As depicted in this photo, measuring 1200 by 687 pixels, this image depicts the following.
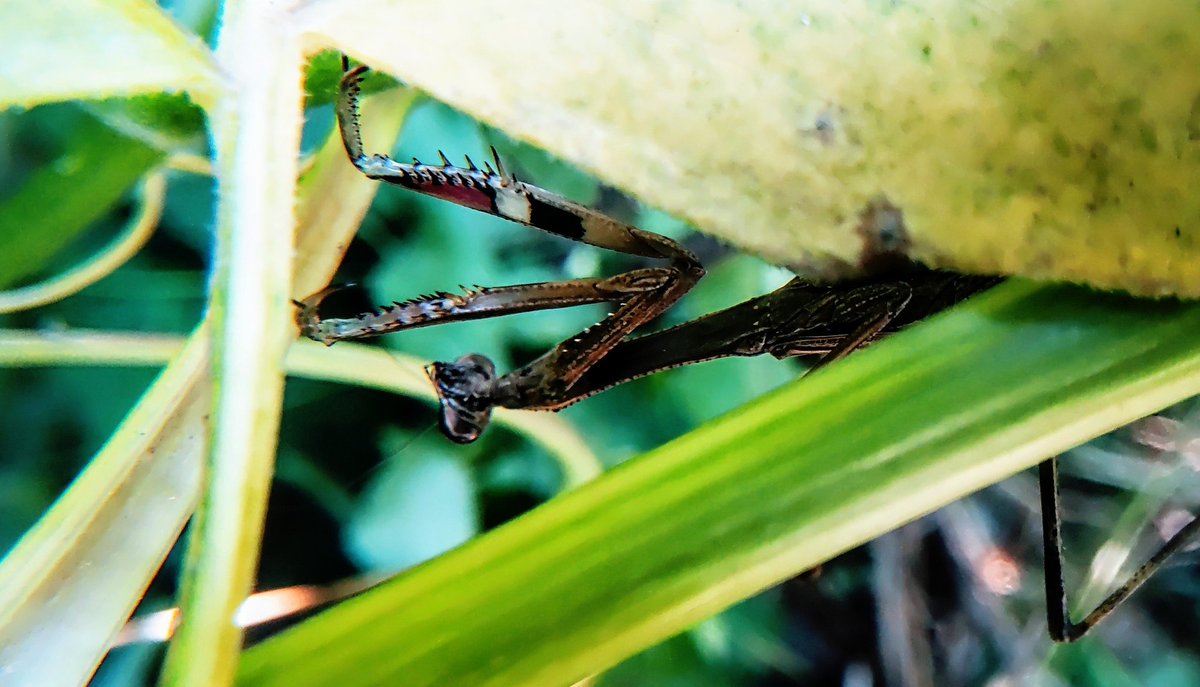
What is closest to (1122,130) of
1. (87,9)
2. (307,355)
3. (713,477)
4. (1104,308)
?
(1104,308)

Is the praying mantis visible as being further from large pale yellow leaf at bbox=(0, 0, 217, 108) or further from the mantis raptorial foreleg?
large pale yellow leaf at bbox=(0, 0, 217, 108)


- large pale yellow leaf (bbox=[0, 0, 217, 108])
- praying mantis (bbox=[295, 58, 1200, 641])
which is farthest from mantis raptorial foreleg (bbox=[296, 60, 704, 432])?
large pale yellow leaf (bbox=[0, 0, 217, 108])

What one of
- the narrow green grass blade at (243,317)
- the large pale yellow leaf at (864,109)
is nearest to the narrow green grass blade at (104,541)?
the narrow green grass blade at (243,317)

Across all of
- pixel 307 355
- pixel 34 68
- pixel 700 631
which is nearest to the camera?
pixel 34 68

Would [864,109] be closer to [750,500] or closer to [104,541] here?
[750,500]

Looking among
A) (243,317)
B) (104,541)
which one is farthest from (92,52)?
(104,541)

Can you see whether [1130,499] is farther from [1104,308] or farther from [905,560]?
[1104,308]
